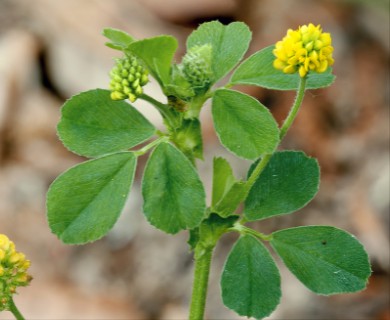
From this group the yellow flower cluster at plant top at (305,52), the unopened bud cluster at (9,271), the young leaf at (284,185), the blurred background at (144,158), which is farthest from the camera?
the blurred background at (144,158)

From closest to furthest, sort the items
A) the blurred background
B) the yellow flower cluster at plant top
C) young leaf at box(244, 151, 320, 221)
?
the yellow flower cluster at plant top < young leaf at box(244, 151, 320, 221) < the blurred background

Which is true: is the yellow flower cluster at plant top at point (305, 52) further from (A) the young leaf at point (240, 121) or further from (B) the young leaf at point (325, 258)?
(B) the young leaf at point (325, 258)

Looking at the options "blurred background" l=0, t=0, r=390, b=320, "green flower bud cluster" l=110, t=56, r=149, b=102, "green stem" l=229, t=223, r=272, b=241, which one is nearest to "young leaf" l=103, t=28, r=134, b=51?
"green flower bud cluster" l=110, t=56, r=149, b=102

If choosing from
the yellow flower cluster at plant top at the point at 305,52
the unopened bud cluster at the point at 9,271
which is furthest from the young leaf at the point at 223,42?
the unopened bud cluster at the point at 9,271

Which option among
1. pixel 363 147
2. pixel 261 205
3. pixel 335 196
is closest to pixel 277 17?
pixel 363 147

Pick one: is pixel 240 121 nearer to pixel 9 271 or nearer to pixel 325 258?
pixel 325 258

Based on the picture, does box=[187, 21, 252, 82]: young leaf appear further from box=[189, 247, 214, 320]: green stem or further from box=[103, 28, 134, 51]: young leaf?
box=[189, 247, 214, 320]: green stem
